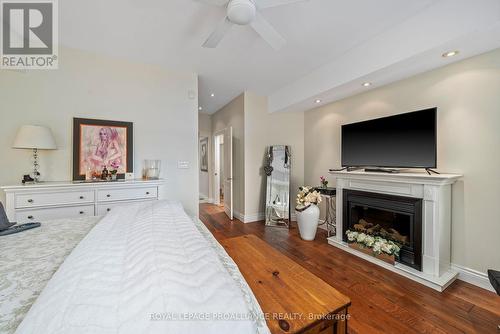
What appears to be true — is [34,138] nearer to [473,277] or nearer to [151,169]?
[151,169]

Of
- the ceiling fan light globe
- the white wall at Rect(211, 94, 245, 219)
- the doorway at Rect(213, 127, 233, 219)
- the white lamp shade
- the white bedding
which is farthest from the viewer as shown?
the doorway at Rect(213, 127, 233, 219)

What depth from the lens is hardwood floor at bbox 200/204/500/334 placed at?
1.51 meters

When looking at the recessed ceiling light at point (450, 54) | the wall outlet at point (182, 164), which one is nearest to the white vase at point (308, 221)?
the wall outlet at point (182, 164)

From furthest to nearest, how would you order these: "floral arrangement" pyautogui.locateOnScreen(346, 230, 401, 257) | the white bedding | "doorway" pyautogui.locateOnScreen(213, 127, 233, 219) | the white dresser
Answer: "doorway" pyautogui.locateOnScreen(213, 127, 233, 219)
"floral arrangement" pyautogui.locateOnScreen(346, 230, 401, 257)
the white dresser
the white bedding

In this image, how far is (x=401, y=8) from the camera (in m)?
1.78

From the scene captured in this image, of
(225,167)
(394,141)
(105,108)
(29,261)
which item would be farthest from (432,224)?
(105,108)

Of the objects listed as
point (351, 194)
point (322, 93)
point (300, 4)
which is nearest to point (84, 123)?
point (300, 4)

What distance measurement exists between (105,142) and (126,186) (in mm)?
728

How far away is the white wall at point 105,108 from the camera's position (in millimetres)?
2184

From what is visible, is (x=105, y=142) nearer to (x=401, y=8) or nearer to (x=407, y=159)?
(x=401, y=8)

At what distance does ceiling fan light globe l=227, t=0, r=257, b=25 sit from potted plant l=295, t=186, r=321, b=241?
2.42 meters

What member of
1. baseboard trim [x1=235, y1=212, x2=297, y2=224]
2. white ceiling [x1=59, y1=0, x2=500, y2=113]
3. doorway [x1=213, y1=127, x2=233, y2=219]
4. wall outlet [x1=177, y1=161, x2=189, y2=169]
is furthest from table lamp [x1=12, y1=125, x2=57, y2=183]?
baseboard trim [x1=235, y1=212, x2=297, y2=224]

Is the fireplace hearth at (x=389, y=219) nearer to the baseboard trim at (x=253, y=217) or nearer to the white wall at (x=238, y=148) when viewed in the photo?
the baseboard trim at (x=253, y=217)

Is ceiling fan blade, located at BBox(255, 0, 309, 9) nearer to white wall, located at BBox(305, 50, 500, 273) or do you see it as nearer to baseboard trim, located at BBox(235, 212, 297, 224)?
white wall, located at BBox(305, 50, 500, 273)
